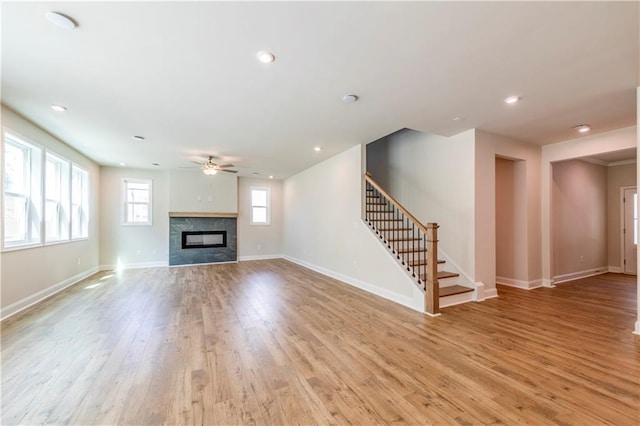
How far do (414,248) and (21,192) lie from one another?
624 centimetres

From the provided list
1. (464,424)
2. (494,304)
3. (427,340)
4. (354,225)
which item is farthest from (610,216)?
(464,424)

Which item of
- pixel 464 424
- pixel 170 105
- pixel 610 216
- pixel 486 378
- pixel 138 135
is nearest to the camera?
pixel 464 424

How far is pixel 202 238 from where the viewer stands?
8148 mm

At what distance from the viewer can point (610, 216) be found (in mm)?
6605

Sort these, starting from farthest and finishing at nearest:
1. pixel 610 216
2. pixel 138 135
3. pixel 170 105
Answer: pixel 610 216 → pixel 138 135 → pixel 170 105

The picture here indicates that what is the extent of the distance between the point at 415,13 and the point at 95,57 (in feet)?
8.65

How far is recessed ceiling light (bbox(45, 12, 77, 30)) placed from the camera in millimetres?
1829

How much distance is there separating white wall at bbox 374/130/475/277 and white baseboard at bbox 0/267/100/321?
255 inches

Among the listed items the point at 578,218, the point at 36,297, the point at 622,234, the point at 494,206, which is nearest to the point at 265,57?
the point at 494,206

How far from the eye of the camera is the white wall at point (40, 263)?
354 cm

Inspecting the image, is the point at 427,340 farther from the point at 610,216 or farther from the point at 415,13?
the point at 610,216

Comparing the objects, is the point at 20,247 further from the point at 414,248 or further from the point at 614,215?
the point at 614,215

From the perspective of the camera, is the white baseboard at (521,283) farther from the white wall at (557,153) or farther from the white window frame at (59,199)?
the white window frame at (59,199)

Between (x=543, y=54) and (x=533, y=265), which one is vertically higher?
(x=543, y=54)
